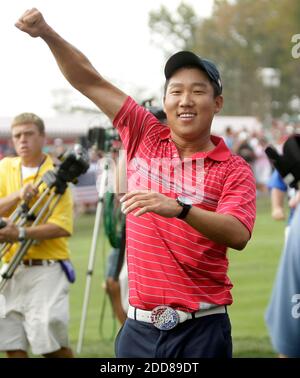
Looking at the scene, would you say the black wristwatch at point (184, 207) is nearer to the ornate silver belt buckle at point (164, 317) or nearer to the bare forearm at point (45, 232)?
the ornate silver belt buckle at point (164, 317)

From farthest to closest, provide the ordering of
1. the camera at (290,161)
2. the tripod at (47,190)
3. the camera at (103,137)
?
1. the camera at (103,137)
2. the tripod at (47,190)
3. the camera at (290,161)

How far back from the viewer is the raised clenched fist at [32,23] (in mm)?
3887

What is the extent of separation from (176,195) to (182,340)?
2.13 ft

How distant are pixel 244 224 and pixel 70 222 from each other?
3.12 metres

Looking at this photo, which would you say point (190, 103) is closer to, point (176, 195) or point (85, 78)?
point (176, 195)

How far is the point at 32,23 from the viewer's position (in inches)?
153

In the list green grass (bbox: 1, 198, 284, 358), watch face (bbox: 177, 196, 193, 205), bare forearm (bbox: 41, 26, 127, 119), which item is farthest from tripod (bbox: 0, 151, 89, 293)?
watch face (bbox: 177, 196, 193, 205)

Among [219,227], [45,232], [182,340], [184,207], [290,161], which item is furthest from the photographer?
[45,232]

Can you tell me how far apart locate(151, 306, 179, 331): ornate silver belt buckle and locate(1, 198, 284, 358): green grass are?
3827 millimetres

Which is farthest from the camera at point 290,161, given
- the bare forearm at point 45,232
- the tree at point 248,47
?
the tree at point 248,47

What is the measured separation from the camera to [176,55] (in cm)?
390

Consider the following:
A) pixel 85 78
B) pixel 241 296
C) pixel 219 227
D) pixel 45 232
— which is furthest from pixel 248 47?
pixel 219 227

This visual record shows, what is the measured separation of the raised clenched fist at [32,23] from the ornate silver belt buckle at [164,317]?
134cm
